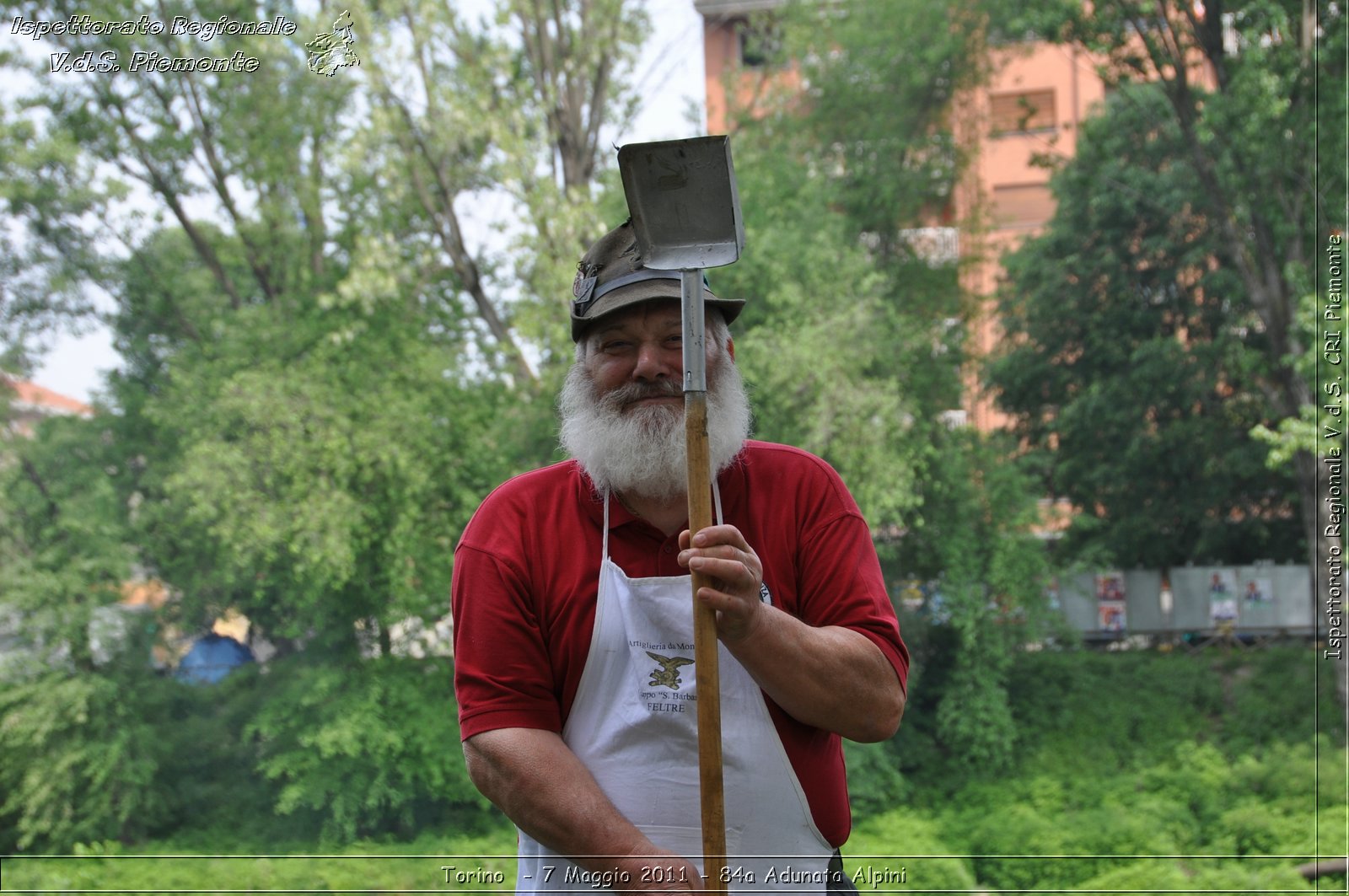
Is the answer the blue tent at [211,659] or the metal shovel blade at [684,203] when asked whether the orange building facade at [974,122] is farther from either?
the metal shovel blade at [684,203]

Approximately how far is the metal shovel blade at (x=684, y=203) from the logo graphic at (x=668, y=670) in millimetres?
577

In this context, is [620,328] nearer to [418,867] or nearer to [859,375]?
[418,867]

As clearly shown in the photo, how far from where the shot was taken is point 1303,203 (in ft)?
38.2

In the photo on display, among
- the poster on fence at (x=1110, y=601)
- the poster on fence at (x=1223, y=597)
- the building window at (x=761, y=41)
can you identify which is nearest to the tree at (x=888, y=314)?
the building window at (x=761, y=41)

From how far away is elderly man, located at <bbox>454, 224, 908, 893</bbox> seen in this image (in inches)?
63.2

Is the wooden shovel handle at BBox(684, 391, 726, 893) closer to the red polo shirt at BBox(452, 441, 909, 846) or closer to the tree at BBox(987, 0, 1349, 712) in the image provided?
the red polo shirt at BBox(452, 441, 909, 846)

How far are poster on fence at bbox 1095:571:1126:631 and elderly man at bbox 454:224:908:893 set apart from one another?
1567cm

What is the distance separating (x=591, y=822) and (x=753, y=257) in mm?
9750

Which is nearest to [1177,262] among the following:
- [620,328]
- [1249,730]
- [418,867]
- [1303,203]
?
[1303,203]

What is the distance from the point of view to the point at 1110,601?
53.5 feet

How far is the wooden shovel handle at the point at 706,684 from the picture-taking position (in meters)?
1.55

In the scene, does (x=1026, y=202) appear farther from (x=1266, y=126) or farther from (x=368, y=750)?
(x=368, y=750)

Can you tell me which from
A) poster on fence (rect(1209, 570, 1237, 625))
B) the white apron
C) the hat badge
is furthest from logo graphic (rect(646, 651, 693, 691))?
poster on fence (rect(1209, 570, 1237, 625))

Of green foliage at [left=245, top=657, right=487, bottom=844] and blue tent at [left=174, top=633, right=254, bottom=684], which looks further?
blue tent at [left=174, top=633, right=254, bottom=684]
